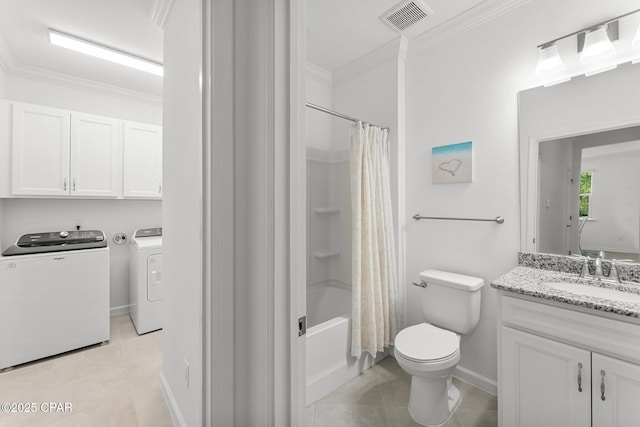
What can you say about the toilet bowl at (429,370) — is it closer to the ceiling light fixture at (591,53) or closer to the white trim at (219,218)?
the white trim at (219,218)

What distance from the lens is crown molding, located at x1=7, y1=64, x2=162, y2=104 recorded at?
2479mm

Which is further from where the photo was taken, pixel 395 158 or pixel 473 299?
pixel 395 158

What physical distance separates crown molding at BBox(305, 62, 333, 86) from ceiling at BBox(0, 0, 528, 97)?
0.06 metres

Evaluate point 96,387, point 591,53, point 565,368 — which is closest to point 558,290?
point 565,368

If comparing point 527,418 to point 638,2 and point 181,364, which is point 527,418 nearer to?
point 181,364

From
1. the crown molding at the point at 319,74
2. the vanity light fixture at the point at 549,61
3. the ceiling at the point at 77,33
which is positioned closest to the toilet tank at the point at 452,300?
the vanity light fixture at the point at 549,61

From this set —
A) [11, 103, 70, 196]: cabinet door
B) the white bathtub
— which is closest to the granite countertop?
the white bathtub

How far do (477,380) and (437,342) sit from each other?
62 cm

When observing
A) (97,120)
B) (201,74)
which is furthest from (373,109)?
(97,120)

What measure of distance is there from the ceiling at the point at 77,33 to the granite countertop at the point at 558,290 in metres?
2.56

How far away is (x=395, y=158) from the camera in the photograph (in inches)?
90.9

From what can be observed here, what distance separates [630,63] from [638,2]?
1.00 ft

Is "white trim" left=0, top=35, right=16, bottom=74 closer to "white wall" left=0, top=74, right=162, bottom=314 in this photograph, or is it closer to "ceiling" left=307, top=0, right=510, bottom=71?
"white wall" left=0, top=74, right=162, bottom=314

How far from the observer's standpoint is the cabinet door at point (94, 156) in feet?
8.38
